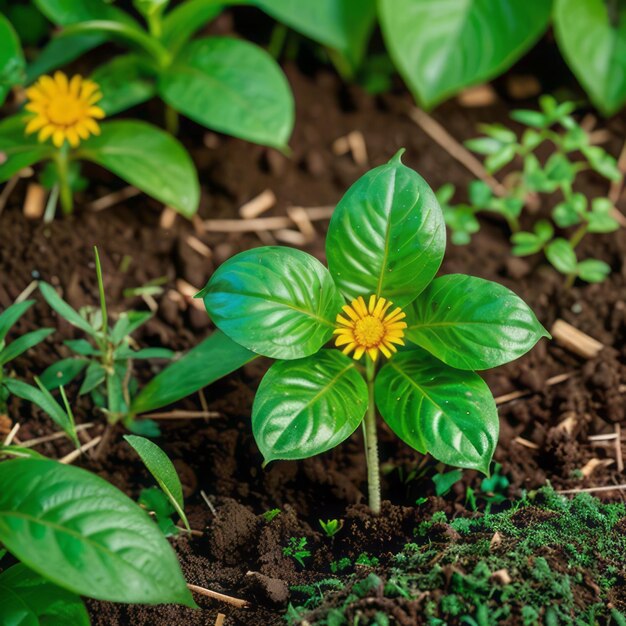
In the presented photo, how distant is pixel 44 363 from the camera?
147 centimetres

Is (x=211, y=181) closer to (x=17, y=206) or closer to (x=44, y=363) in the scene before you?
(x=17, y=206)

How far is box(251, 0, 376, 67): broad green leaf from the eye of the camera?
1.83 m

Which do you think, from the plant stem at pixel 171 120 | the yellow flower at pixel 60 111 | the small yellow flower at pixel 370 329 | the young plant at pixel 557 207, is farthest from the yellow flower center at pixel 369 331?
the plant stem at pixel 171 120

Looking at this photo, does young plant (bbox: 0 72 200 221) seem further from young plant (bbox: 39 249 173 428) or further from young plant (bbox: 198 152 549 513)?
young plant (bbox: 198 152 549 513)

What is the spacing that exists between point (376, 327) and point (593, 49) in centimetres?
112

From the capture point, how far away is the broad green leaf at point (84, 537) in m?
0.92

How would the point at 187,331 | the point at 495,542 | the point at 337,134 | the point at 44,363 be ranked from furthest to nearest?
1. the point at 337,134
2. the point at 187,331
3. the point at 44,363
4. the point at 495,542

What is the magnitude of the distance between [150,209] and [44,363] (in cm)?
50

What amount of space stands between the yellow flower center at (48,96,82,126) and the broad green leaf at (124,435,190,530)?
0.70 m

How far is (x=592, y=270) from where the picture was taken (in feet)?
5.39

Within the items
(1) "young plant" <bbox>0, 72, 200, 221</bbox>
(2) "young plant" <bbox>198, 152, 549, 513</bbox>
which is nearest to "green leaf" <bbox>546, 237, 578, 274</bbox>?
(2) "young plant" <bbox>198, 152, 549, 513</bbox>

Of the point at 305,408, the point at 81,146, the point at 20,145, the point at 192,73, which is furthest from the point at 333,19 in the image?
the point at 305,408

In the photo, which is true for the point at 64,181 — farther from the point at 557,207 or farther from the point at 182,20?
the point at 557,207

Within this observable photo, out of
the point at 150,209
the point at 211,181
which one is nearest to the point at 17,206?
the point at 150,209
